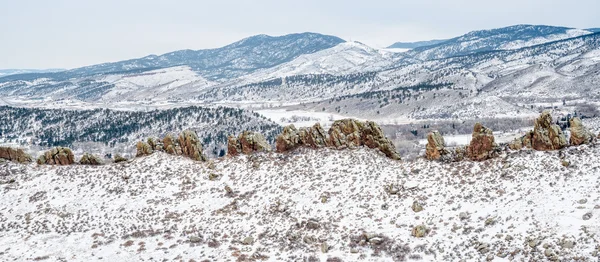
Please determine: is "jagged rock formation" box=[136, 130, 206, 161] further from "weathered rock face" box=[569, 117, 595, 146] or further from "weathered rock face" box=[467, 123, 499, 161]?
"weathered rock face" box=[569, 117, 595, 146]

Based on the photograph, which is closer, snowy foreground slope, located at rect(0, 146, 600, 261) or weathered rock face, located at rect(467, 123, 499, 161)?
snowy foreground slope, located at rect(0, 146, 600, 261)

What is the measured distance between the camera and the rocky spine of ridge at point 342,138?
43281 millimetres

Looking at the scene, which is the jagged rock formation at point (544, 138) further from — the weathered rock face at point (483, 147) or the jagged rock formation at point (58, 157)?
the jagged rock formation at point (58, 157)

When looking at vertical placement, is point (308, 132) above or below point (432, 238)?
above

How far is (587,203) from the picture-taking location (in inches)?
1055

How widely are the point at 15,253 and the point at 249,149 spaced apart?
23.6 metres

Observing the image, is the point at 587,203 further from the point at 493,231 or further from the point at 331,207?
the point at 331,207

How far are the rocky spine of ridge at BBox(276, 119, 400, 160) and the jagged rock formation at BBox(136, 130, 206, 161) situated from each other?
9.96 meters

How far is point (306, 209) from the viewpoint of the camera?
1358 inches

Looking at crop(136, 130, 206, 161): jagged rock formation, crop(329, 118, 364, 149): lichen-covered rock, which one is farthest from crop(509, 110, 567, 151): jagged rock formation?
crop(136, 130, 206, 161): jagged rock formation

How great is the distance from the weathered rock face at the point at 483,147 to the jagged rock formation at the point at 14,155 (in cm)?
5136

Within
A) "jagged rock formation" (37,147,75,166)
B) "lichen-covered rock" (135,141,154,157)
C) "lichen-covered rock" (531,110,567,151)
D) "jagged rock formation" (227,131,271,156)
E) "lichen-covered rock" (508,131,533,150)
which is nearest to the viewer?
"lichen-covered rock" (531,110,567,151)

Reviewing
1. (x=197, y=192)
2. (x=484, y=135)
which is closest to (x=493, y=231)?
(x=484, y=135)

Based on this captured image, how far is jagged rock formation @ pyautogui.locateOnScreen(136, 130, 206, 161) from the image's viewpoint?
46500mm
